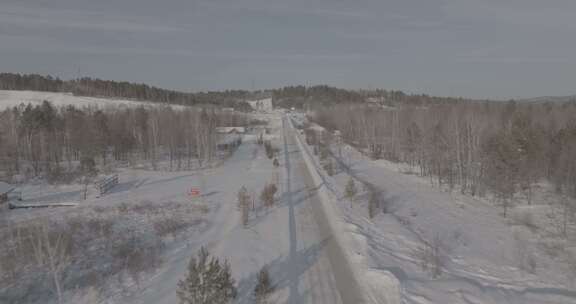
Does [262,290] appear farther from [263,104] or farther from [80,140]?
[263,104]

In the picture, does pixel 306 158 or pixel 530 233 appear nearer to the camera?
pixel 530 233

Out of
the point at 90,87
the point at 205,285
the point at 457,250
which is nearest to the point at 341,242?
the point at 457,250

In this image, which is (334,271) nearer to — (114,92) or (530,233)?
(530,233)

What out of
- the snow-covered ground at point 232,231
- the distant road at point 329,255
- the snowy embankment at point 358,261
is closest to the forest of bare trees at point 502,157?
the snowy embankment at point 358,261

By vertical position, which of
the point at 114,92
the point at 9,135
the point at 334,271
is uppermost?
the point at 114,92

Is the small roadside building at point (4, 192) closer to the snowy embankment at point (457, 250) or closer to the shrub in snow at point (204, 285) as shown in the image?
the shrub in snow at point (204, 285)

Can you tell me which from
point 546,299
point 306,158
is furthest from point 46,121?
point 546,299

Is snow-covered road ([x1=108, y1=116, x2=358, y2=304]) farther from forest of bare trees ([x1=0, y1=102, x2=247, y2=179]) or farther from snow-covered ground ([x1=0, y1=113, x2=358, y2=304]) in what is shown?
forest of bare trees ([x1=0, y1=102, x2=247, y2=179])
